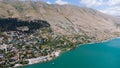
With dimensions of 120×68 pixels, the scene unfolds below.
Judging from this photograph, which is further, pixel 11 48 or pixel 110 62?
pixel 11 48

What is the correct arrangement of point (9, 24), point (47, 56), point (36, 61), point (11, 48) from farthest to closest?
point (9, 24)
point (11, 48)
point (47, 56)
point (36, 61)

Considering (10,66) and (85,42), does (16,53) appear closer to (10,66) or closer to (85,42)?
(10,66)

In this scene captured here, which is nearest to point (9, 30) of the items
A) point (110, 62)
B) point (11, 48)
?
point (11, 48)

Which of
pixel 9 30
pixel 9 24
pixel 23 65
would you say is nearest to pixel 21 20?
pixel 9 24

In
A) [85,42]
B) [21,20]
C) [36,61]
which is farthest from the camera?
[21,20]

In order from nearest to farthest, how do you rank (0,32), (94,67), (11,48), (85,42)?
(94,67) → (11,48) → (0,32) → (85,42)

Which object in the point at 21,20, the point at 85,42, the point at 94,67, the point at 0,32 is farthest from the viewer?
the point at 21,20

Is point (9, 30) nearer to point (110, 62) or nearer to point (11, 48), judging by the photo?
point (11, 48)

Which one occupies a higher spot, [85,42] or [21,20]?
[21,20]

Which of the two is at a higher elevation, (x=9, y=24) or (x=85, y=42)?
(x=9, y=24)
